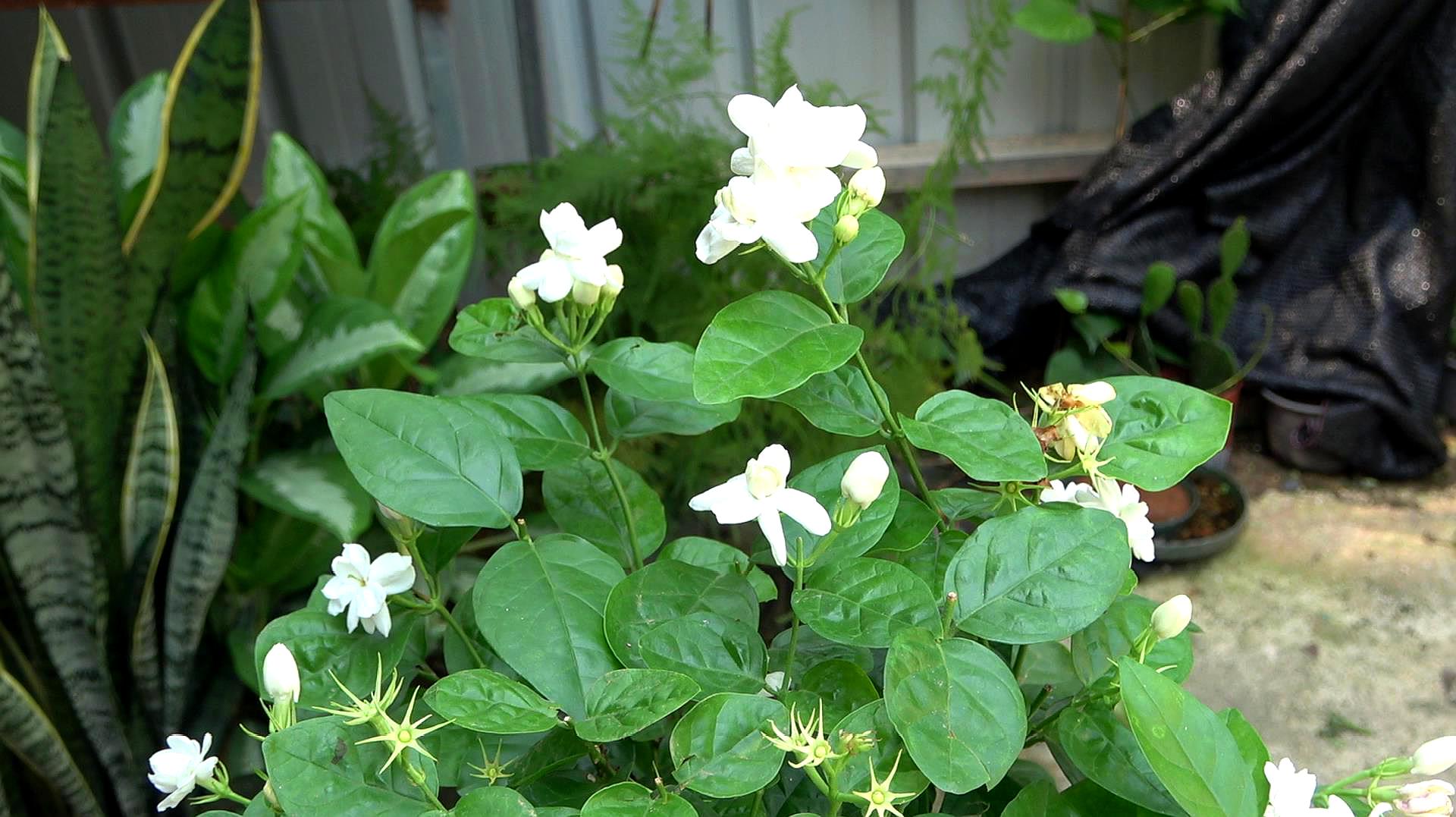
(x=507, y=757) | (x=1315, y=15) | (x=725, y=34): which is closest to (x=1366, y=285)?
(x=1315, y=15)

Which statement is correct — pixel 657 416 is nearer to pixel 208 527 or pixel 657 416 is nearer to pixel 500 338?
pixel 500 338

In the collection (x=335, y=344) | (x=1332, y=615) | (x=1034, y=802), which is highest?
(x=1034, y=802)

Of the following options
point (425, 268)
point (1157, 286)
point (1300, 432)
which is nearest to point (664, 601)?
point (425, 268)

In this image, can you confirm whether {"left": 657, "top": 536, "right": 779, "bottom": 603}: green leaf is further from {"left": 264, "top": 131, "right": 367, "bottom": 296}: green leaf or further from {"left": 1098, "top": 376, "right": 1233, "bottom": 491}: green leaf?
{"left": 264, "top": 131, "right": 367, "bottom": 296}: green leaf

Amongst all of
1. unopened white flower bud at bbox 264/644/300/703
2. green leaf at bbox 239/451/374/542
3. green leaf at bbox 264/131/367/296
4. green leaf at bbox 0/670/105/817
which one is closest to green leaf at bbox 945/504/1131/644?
unopened white flower bud at bbox 264/644/300/703

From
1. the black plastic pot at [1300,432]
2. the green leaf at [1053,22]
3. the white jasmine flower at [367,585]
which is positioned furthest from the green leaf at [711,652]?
the black plastic pot at [1300,432]

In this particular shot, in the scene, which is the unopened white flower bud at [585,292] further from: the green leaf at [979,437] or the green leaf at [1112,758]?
the green leaf at [1112,758]

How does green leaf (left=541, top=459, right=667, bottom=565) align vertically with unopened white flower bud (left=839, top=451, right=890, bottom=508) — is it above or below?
below
